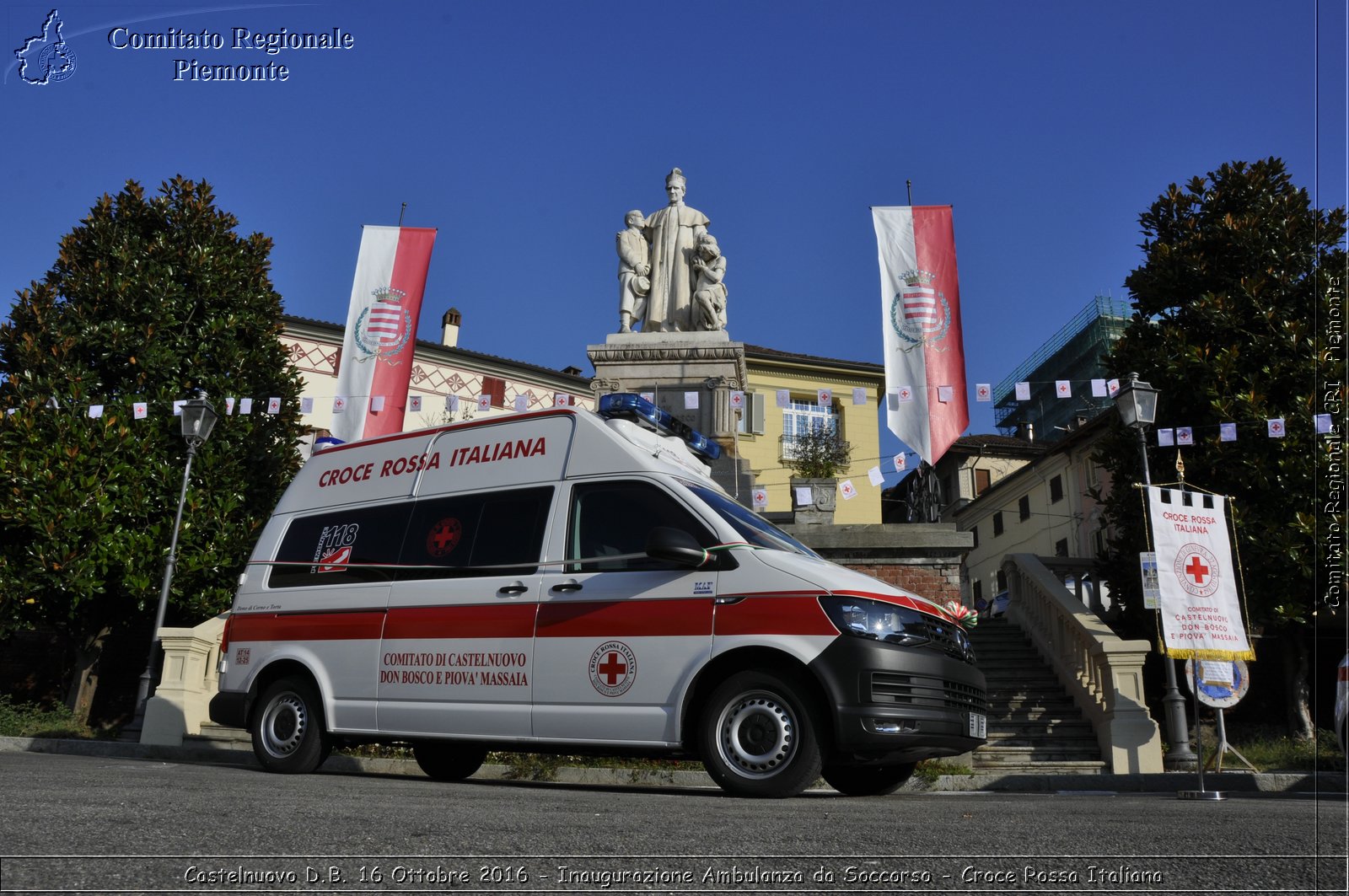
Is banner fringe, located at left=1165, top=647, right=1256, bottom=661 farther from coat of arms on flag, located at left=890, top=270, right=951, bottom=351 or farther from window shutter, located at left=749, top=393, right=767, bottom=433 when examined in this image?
window shutter, located at left=749, top=393, right=767, bottom=433

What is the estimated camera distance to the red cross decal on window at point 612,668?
6289 millimetres

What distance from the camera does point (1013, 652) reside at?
1512 cm

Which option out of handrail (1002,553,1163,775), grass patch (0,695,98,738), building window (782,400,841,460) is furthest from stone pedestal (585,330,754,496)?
building window (782,400,841,460)

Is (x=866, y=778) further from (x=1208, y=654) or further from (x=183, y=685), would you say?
(x=183, y=685)

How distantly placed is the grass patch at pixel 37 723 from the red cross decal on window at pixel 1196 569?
1366 cm

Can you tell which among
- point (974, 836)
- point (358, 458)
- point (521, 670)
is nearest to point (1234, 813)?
point (974, 836)

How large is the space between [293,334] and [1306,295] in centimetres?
3429

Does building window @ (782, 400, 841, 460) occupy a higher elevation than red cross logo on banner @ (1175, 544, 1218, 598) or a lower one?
higher

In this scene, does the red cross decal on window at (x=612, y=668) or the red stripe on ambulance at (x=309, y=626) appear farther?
the red stripe on ambulance at (x=309, y=626)

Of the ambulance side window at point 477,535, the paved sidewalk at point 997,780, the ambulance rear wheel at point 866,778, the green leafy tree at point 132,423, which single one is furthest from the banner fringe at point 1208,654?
the green leafy tree at point 132,423

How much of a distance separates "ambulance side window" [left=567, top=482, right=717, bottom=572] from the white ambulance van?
0.01m

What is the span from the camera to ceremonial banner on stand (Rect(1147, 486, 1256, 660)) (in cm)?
990

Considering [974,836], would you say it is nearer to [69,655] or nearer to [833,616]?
[833,616]

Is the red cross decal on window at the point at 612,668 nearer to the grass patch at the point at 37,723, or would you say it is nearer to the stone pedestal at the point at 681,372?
the grass patch at the point at 37,723
